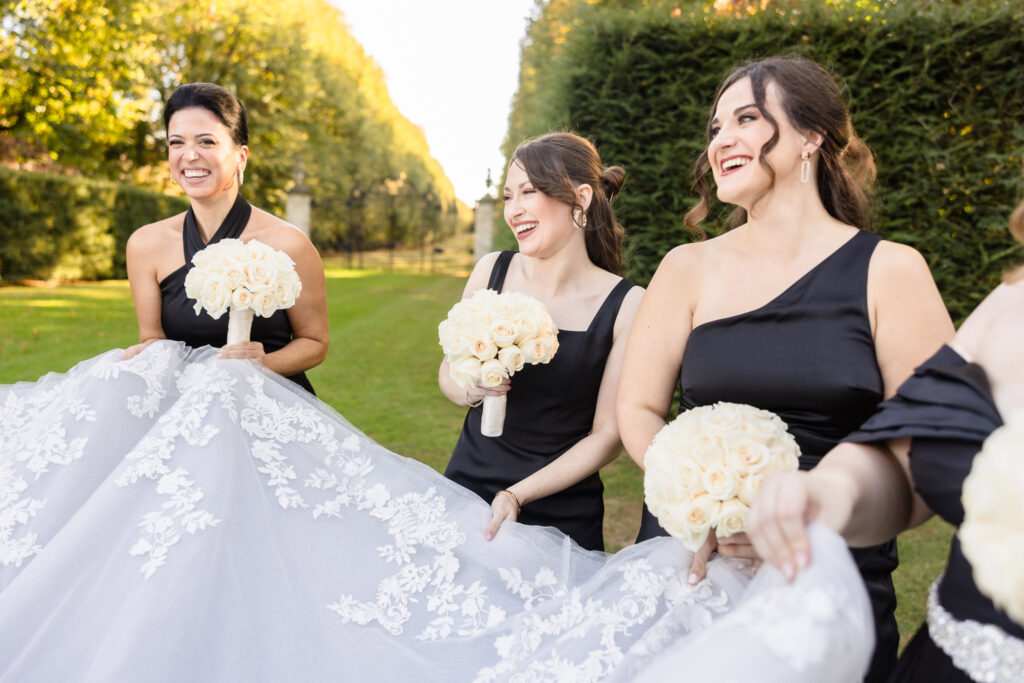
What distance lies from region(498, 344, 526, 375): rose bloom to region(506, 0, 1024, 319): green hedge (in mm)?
4353

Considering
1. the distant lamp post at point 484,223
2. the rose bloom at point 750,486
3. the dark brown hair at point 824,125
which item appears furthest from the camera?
the distant lamp post at point 484,223

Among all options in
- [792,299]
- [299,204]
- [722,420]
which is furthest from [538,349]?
[299,204]

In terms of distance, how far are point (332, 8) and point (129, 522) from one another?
44032 millimetres

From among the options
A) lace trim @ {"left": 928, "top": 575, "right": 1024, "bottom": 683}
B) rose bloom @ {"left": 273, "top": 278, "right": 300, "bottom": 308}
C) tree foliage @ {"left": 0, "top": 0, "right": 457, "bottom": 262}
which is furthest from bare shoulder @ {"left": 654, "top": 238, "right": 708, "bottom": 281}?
tree foliage @ {"left": 0, "top": 0, "right": 457, "bottom": 262}

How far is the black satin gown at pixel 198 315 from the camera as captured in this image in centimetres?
382

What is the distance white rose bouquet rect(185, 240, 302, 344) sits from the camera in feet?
10.7

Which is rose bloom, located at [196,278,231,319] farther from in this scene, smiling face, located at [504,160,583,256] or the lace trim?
the lace trim

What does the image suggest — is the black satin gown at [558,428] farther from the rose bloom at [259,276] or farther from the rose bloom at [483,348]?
the rose bloom at [259,276]

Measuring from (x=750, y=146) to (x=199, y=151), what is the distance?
9.25 ft

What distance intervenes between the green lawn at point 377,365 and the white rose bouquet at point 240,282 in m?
3.32

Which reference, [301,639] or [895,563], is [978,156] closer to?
[895,563]

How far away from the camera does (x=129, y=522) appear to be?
8.46 ft

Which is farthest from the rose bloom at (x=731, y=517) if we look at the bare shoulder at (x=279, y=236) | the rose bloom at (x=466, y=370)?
the bare shoulder at (x=279, y=236)

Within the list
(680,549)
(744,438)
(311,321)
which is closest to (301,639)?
(680,549)
